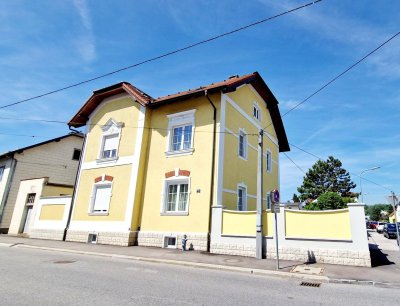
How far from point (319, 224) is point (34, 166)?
24.6 metres

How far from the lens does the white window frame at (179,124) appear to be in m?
14.7

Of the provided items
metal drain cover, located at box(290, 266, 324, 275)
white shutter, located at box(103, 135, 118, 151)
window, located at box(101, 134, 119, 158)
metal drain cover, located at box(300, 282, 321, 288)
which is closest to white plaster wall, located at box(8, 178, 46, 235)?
window, located at box(101, 134, 119, 158)

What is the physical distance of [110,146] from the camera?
1764 centimetres

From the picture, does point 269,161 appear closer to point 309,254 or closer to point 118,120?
point 309,254

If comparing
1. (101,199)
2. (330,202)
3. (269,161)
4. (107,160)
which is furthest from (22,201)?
(330,202)

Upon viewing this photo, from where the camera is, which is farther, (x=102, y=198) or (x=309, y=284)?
(x=102, y=198)

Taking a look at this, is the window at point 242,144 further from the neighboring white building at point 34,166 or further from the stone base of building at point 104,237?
the neighboring white building at point 34,166

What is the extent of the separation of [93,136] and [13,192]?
11.4 meters

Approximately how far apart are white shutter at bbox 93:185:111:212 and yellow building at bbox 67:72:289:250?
0.20ft

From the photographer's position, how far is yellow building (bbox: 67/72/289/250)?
13.8 metres

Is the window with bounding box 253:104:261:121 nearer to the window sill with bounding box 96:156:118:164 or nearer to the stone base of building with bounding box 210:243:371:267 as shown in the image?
the window sill with bounding box 96:156:118:164

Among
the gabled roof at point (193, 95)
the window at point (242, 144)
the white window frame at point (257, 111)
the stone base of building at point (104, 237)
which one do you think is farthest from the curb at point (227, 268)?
the white window frame at point (257, 111)

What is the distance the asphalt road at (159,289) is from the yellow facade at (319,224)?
3129mm

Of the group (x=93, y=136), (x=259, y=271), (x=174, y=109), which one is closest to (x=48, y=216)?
(x=93, y=136)
